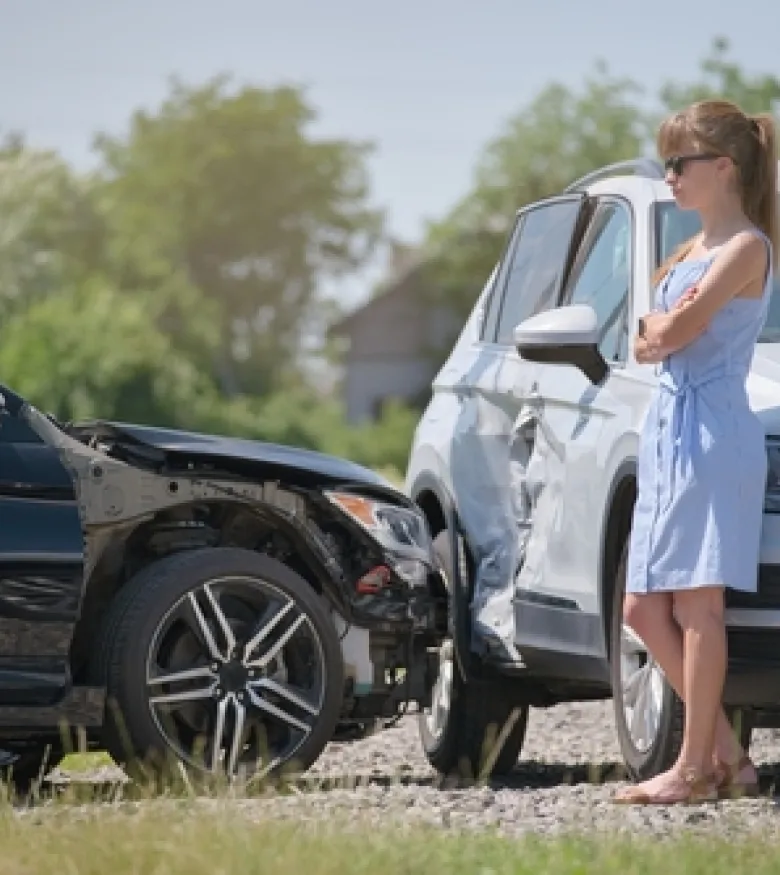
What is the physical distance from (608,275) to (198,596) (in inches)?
70.2

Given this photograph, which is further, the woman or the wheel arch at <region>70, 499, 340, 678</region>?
the wheel arch at <region>70, 499, 340, 678</region>

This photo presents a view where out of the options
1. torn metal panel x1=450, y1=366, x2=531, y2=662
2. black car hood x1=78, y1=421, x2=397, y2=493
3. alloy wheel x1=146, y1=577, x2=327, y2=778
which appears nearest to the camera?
alloy wheel x1=146, y1=577, x2=327, y2=778

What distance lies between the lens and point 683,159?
758 centimetres

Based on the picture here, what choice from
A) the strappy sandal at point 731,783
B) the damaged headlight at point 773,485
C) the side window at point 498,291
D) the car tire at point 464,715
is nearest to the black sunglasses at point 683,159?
the damaged headlight at point 773,485

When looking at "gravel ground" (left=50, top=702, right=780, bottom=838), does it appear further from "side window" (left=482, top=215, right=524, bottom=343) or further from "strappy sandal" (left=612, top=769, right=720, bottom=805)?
"side window" (left=482, top=215, right=524, bottom=343)

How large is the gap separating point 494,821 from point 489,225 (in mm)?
98604

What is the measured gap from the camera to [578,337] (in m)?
8.07

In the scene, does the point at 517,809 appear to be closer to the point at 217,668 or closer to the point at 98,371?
the point at 217,668

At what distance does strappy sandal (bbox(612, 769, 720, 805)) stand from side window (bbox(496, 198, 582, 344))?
244cm

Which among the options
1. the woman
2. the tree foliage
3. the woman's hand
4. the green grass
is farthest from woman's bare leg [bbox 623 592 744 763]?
the tree foliage

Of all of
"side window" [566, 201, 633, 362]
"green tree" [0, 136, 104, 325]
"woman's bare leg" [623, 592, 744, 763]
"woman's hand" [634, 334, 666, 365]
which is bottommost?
"woman's bare leg" [623, 592, 744, 763]

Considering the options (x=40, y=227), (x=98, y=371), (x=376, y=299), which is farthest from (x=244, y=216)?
(x=98, y=371)

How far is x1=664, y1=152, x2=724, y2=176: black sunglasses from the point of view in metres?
7.55

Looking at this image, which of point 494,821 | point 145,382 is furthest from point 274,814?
point 145,382
